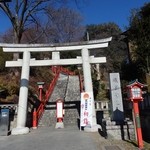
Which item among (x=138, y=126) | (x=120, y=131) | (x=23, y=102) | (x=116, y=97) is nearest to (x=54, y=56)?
(x=23, y=102)

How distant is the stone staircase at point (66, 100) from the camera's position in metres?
18.2

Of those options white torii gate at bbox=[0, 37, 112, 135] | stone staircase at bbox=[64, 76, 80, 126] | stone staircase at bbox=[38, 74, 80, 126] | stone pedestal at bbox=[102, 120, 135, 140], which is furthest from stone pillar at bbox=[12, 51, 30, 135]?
stone pedestal at bbox=[102, 120, 135, 140]

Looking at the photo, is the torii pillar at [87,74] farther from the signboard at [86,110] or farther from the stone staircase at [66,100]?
the stone staircase at [66,100]

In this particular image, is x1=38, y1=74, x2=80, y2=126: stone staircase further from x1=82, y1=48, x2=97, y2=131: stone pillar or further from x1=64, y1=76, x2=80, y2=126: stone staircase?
x1=82, y1=48, x2=97, y2=131: stone pillar

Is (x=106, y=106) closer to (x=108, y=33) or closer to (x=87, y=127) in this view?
(x=87, y=127)

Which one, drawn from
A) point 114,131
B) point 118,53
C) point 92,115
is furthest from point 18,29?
point 118,53

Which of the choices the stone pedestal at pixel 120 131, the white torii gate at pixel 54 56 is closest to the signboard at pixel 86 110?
the white torii gate at pixel 54 56

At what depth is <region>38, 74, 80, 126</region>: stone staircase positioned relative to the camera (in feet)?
59.8

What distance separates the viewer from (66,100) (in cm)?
2280

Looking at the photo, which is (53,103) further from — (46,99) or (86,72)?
(86,72)

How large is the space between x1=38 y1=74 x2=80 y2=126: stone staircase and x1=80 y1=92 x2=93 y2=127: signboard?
3925 mm

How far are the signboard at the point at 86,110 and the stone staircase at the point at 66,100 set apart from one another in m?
3.93

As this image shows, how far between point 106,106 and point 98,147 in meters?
11.3

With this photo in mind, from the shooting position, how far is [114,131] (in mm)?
10852
